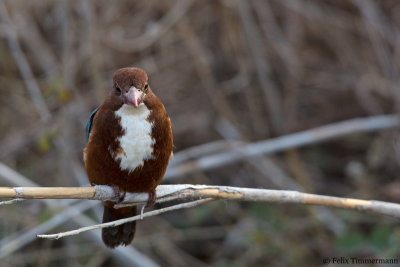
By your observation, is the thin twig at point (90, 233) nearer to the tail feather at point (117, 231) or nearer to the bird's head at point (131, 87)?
the tail feather at point (117, 231)

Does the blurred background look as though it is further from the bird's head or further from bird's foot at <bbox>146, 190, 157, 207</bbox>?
the bird's head

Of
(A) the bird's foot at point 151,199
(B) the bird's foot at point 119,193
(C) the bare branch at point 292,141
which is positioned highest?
(C) the bare branch at point 292,141

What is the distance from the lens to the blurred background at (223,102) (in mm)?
3783

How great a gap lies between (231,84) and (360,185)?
1090mm

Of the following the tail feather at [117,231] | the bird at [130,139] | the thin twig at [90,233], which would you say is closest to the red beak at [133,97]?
the bird at [130,139]

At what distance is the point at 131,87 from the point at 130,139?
0.58 ft

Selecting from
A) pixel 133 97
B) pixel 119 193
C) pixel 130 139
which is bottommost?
pixel 119 193

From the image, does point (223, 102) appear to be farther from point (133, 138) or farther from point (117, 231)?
point (133, 138)

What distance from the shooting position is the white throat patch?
2162 millimetres

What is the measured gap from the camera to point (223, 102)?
416 cm

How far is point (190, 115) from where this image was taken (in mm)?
4402

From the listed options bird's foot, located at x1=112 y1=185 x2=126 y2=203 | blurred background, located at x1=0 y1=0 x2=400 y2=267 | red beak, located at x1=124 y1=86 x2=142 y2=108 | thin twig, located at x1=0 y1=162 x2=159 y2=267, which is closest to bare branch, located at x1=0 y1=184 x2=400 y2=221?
bird's foot, located at x1=112 y1=185 x2=126 y2=203

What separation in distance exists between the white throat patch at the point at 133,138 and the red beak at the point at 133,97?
5 cm

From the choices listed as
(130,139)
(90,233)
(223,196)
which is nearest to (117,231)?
(130,139)
